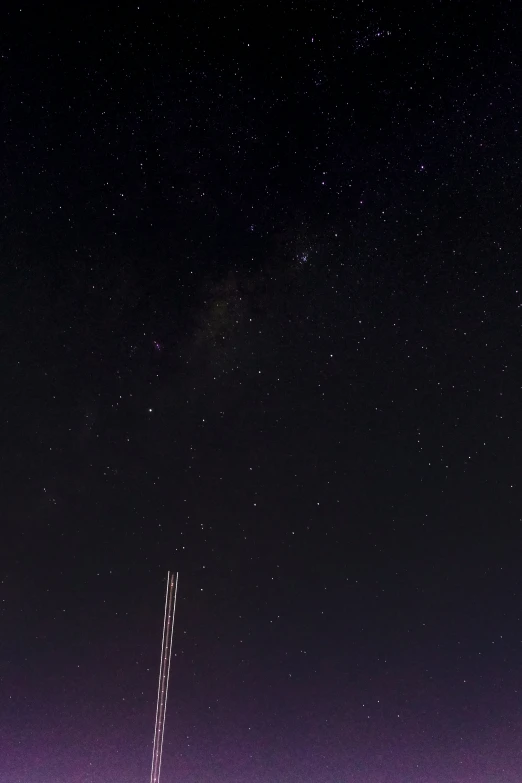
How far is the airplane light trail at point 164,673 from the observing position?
9.34ft

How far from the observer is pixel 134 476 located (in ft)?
9.97

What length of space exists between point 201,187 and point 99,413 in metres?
1.01

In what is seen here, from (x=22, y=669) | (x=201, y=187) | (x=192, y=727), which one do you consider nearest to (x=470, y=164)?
(x=201, y=187)

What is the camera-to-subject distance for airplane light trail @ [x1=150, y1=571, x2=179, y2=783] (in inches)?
112

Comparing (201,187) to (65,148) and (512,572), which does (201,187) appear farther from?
(512,572)

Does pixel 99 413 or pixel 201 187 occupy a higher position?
pixel 201 187

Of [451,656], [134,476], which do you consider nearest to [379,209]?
[134,476]

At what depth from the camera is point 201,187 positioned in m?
3.08

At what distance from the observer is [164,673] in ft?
9.50

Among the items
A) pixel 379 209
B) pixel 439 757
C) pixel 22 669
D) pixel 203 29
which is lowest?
pixel 439 757

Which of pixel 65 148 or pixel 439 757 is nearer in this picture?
pixel 439 757

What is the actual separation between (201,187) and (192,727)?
83.0 inches

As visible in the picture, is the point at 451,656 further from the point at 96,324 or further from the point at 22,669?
the point at 96,324

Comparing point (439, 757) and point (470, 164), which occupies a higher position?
point (470, 164)
